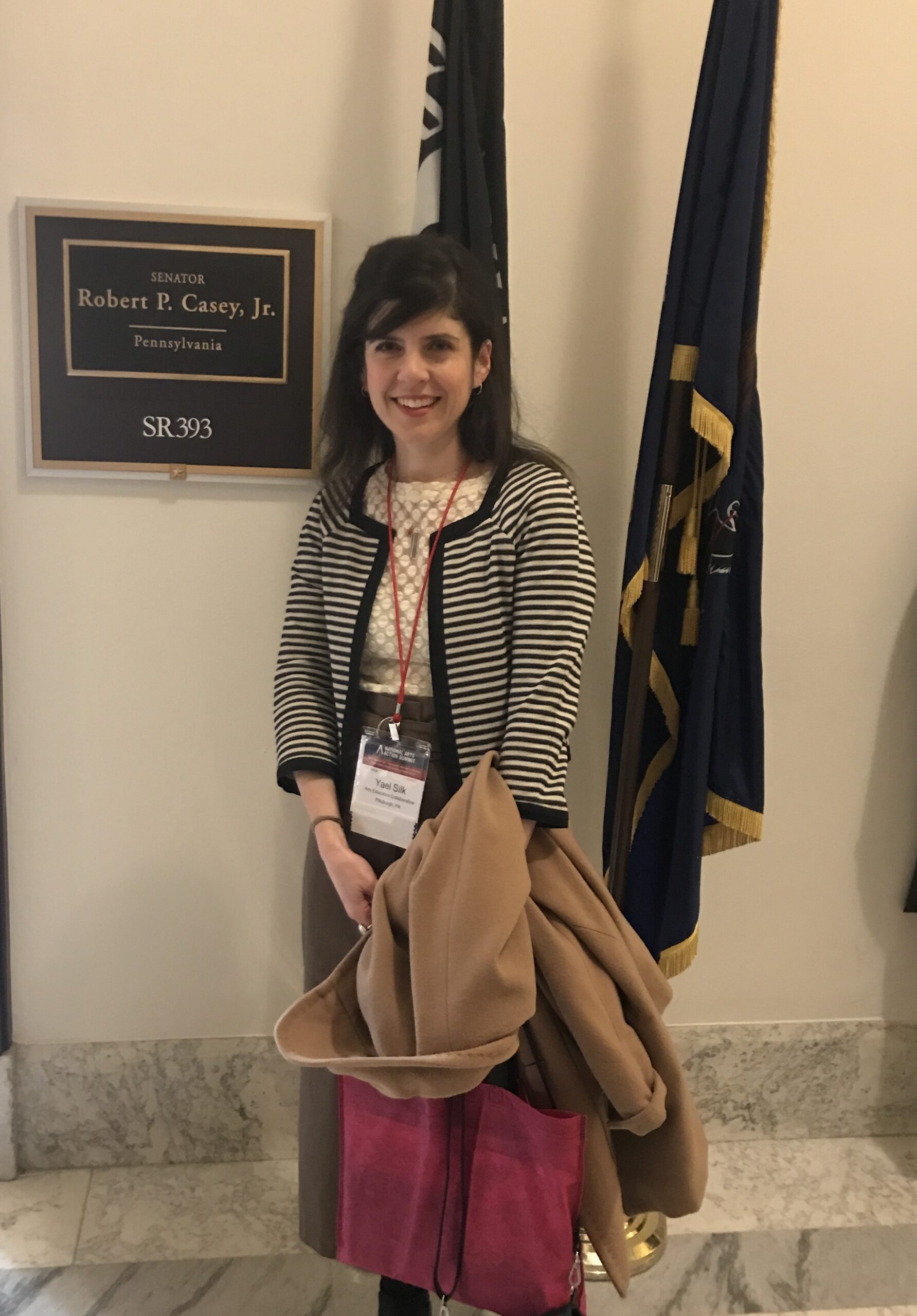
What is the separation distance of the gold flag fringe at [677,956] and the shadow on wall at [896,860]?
0.52 meters

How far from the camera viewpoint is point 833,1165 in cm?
178

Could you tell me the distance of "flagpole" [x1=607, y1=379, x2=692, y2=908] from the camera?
136 centimetres

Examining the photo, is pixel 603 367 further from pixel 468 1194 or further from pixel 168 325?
pixel 468 1194

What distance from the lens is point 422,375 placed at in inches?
45.3

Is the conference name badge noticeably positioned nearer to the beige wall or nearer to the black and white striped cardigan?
the black and white striped cardigan

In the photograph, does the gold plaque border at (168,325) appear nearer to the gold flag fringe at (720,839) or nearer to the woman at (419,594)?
the woman at (419,594)

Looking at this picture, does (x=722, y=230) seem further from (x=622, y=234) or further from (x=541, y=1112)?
(x=541, y=1112)

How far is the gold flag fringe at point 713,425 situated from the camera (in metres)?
1.30

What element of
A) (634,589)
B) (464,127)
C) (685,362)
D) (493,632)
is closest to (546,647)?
(493,632)

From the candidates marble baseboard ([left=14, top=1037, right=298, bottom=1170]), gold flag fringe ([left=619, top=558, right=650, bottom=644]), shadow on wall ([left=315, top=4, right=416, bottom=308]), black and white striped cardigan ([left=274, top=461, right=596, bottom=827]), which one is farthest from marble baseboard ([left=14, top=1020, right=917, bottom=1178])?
shadow on wall ([left=315, top=4, right=416, bottom=308])

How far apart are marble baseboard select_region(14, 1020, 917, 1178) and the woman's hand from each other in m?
0.66

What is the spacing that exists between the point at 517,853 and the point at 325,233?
1022 millimetres

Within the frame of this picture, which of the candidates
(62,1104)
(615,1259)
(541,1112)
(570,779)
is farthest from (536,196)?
(62,1104)

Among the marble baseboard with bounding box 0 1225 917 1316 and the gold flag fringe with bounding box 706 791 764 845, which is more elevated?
the gold flag fringe with bounding box 706 791 764 845
